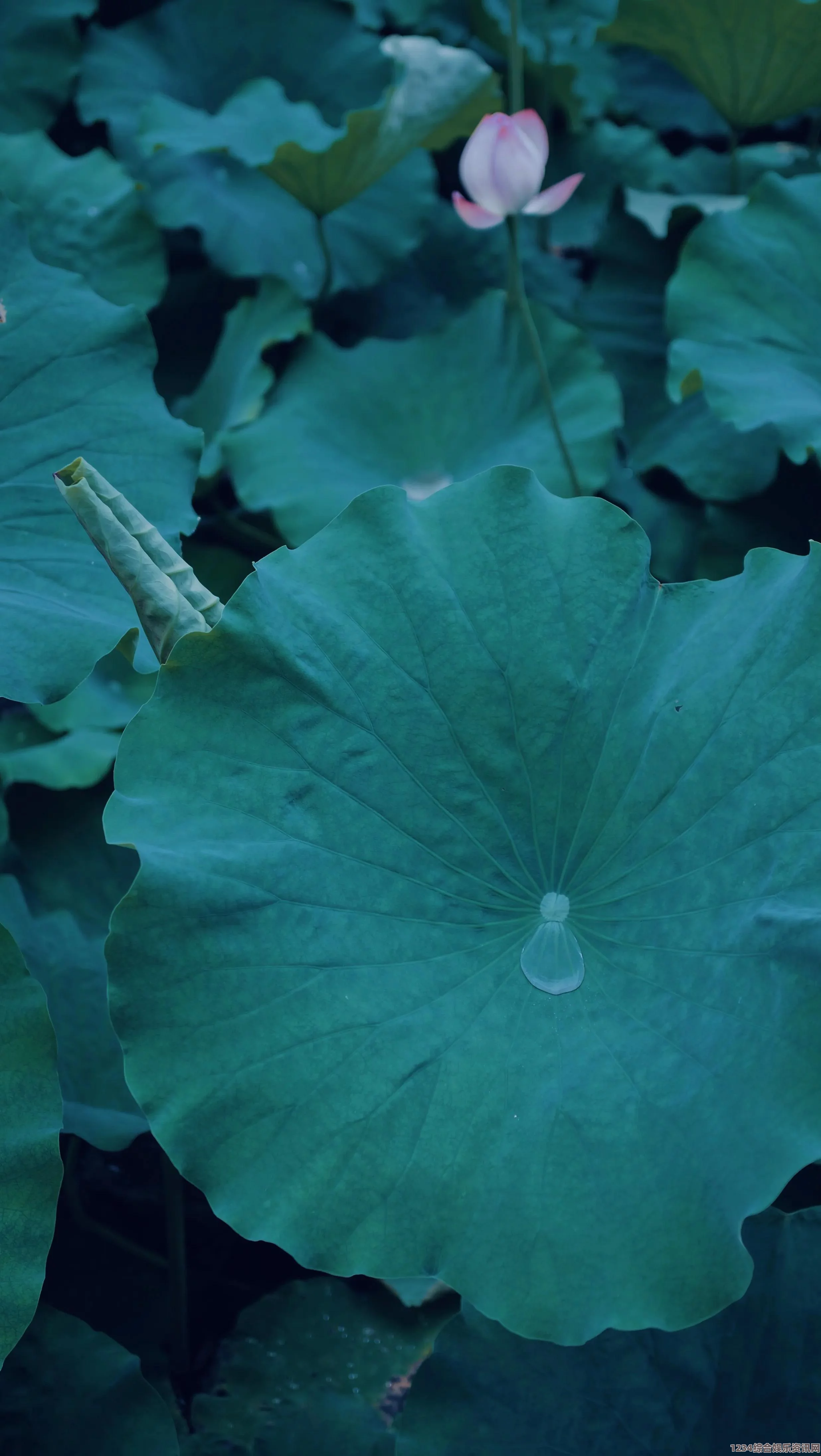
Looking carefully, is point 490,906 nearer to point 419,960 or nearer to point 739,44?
point 419,960

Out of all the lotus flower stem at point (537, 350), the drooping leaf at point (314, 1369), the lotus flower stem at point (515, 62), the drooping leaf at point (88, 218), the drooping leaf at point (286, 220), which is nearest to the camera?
the drooping leaf at point (314, 1369)

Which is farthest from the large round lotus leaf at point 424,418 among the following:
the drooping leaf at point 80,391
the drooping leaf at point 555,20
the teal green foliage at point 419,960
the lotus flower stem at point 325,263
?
the drooping leaf at point 555,20

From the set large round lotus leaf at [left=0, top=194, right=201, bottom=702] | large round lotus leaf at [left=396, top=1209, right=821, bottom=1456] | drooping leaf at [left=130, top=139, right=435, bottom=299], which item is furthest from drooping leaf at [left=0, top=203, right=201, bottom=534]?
large round lotus leaf at [left=396, top=1209, right=821, bottom=1456]

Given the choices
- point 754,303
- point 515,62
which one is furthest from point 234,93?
point 754,303

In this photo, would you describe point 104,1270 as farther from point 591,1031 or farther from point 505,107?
point 505,107

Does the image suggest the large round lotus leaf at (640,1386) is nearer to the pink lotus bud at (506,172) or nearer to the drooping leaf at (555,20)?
the pink lotus bud at (506,172)
